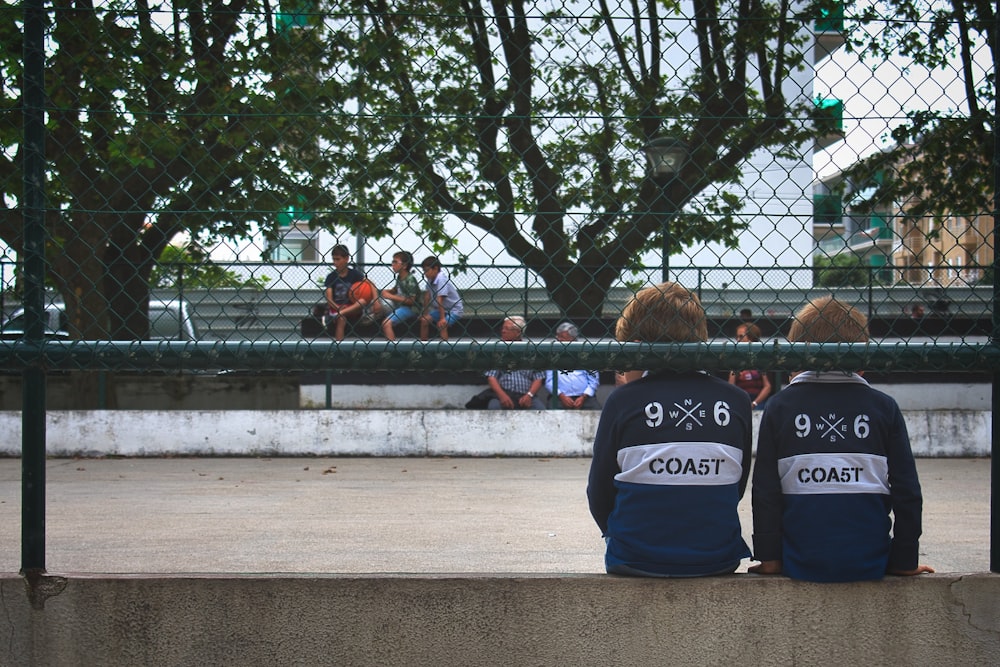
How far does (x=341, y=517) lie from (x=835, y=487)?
4.69 metres

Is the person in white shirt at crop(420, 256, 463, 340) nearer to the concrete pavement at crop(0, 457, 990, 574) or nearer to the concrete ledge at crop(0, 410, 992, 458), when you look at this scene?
the concrete pavement at crop(0, 457, 990, 574)

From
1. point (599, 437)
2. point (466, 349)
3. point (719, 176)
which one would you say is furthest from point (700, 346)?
point (719, 176)

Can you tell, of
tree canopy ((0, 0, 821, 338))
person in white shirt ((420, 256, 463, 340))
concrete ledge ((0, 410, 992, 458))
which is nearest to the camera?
tree canopy ((0, 0, 821, 338))

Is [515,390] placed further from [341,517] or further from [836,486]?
[836,486]

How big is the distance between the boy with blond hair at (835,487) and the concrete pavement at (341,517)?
184 centimetres

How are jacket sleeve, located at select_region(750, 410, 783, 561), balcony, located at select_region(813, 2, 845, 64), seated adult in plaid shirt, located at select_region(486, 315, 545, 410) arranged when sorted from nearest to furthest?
jacket sleeve, located at select_region(750, 410, 783, 561), balcony, located at select_region(813, 2, 845, 64), seated adult in plaid shirt, located at select_region(486, 315, 545, 410)

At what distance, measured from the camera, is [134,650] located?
295cm

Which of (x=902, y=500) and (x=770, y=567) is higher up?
(x=902, y=500)

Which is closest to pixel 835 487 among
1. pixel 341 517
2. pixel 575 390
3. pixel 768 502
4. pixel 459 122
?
pixel 768 502

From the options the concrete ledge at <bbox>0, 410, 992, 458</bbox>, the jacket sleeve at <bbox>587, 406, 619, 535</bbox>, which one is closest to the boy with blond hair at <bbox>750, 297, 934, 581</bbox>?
the jacket sleeve at <bbox>587, 406, 619, 535</bbox>

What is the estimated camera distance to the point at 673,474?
9.82 ft

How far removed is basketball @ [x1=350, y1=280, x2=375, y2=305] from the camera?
4328mm

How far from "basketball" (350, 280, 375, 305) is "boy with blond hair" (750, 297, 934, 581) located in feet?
6.09

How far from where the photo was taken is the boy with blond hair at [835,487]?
2.99 meters
